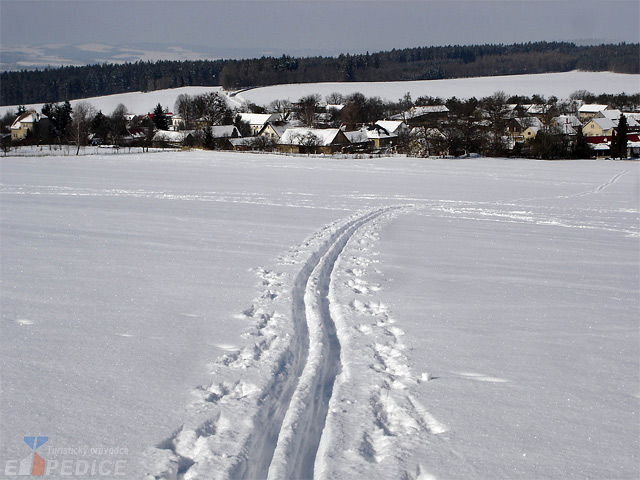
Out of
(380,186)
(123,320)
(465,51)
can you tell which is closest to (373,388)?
(123,320)

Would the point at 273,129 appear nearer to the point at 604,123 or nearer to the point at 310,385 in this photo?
the point at 604,123

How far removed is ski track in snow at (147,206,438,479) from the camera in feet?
13.0

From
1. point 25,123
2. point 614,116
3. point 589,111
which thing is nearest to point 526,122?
point 614,116

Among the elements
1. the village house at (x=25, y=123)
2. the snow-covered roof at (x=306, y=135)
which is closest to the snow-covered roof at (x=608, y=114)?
the snow-covered roof at (x=306, y=135)

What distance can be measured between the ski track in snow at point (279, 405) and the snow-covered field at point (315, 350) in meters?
0.02

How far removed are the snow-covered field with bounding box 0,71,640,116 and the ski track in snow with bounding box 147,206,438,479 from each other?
12119 centimetres

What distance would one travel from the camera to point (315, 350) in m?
5.96

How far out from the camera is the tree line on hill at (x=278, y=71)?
149375 millimetres

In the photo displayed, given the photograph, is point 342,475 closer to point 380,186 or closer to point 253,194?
point 253,194

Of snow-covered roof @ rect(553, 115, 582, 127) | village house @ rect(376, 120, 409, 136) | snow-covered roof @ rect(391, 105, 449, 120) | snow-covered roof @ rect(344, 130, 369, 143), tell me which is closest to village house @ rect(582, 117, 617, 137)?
snow-covered roof @ rect(553, 115, 582, 127)

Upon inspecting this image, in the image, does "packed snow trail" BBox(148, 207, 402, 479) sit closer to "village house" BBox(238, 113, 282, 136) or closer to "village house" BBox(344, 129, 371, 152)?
"village house" BBox(344, 129, 371, 152)

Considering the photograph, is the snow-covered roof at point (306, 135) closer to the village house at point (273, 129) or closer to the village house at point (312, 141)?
the village house at point (312, 141)

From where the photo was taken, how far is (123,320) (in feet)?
22.3

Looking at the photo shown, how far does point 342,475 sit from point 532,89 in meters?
147
